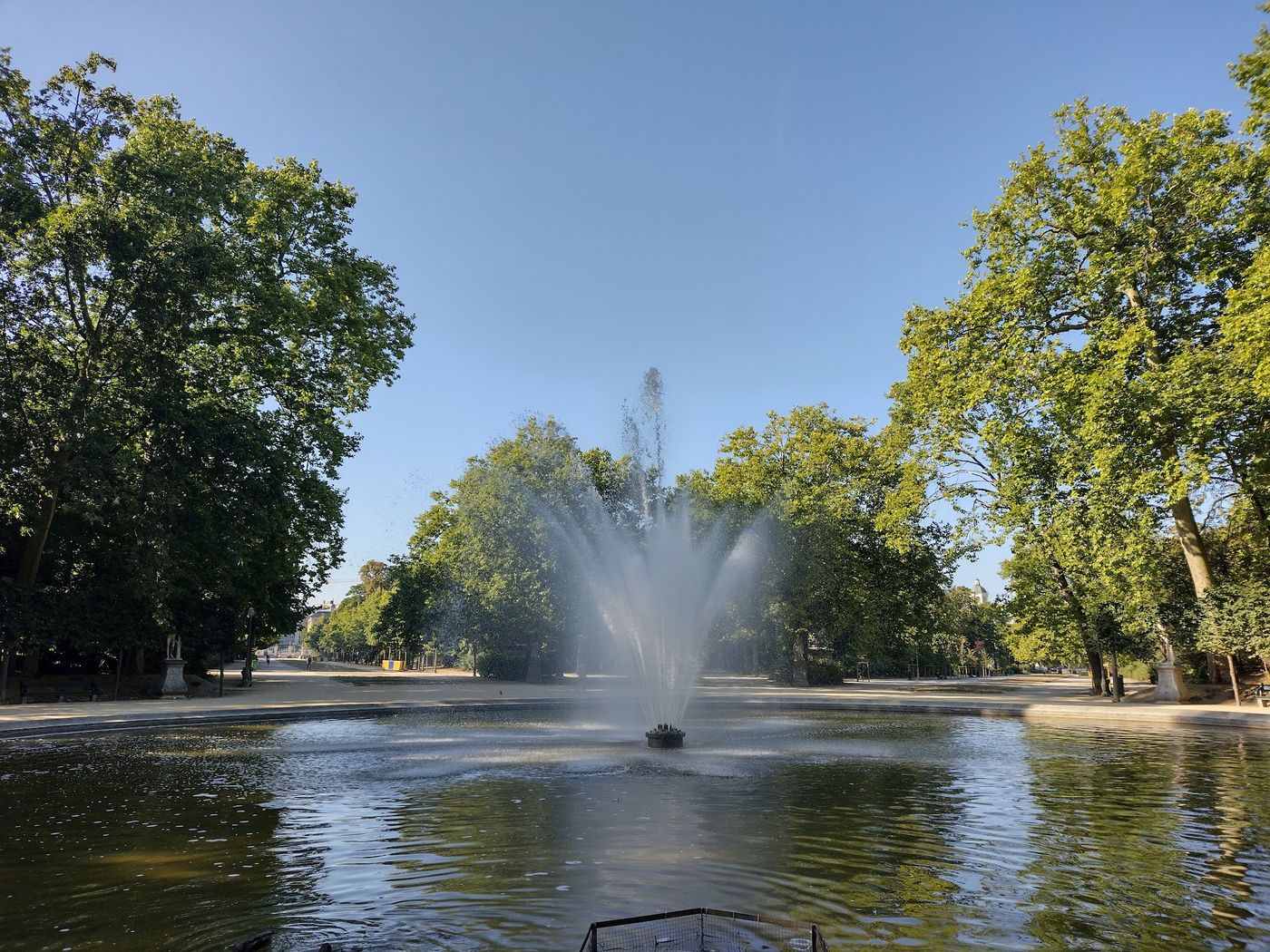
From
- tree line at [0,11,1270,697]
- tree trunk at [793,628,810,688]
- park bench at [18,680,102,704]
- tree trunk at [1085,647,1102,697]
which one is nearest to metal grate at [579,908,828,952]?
tree line at [0,11,1270,697]

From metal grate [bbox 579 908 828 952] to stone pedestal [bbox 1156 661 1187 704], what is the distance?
29.6 m

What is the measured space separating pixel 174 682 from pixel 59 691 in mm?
3943

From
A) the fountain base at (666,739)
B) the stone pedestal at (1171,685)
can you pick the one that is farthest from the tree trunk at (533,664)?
the stone pedestal at (1171,685)

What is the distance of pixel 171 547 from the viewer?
27.3 meters

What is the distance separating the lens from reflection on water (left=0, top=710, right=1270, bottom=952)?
6.26 metres

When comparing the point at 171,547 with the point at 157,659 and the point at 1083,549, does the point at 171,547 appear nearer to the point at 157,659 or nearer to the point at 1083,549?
the point at 157,659

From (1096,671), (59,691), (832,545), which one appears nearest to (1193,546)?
(1096,671)

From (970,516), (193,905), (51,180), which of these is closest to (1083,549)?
(970,516)

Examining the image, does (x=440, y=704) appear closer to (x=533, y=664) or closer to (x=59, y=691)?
(x=59, y=691)

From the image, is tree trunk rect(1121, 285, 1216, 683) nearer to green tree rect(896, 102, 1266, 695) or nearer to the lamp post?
green tree rect(896, 102, 1266, 695)

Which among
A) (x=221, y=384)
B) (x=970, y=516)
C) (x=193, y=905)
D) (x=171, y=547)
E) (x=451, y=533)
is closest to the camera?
(x=193, y=905)

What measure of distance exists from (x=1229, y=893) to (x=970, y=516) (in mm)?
28308

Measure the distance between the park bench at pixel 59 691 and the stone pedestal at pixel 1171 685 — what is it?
42.3m

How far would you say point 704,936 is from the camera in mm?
5840
